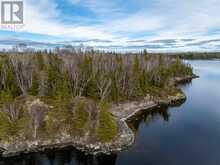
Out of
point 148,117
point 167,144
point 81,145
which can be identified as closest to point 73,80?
point 148,117

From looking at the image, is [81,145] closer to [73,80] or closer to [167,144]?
[167,144]

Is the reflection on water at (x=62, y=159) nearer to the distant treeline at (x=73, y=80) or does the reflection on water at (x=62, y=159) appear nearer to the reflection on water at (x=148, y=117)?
the reflection on water at (x=148, y=117)

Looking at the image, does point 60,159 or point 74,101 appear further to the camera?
point 74,101

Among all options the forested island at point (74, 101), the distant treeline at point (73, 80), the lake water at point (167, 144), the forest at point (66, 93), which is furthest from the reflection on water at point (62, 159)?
the distant treeline at point (73, 80)

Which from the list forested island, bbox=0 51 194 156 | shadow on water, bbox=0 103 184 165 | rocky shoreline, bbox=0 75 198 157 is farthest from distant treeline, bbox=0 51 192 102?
shadow on water, bbox=0 103 184 165

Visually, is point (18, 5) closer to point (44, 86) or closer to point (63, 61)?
point (44, 86)

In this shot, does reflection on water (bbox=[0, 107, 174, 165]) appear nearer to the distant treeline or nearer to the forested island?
the forested island
